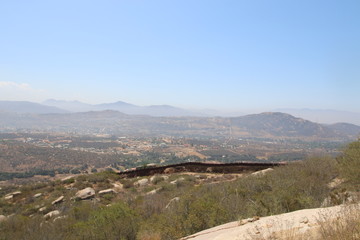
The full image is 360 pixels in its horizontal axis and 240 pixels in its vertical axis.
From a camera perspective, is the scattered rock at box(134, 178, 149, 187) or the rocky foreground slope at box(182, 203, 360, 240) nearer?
the rocky foreground slope at box(182, 203, 360, 240)

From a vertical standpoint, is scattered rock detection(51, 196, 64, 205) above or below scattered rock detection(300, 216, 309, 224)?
below

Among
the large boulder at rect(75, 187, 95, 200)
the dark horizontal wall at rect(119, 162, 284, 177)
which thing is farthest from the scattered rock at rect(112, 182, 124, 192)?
the dark horizontal wall at rect(119, 162, 284, 177)

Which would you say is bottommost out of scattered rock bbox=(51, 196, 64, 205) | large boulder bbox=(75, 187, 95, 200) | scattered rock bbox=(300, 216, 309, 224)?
scattered rock bbox=(51, 196, 64, 205)

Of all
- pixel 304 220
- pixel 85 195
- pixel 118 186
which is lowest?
pixel 118 186

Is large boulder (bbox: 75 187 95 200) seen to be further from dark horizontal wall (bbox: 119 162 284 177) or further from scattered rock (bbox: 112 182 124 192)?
dark horizontal wall (bbox: 119 162 284 177)

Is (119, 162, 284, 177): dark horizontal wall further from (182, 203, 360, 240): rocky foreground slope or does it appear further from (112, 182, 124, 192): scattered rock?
(182, 203, 360, 240): rocky foreground slope

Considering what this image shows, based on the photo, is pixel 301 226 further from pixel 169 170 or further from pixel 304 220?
pixel 169 170

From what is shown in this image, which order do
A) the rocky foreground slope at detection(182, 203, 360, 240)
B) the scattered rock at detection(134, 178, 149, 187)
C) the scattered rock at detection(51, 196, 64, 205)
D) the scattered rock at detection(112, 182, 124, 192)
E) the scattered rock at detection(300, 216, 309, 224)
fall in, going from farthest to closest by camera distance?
1. the scattered rock at detection(134, 178, 149, 187)
2. the scattered rock at detection(112, 182, 124, 192)
3. the scattered rock at detection(51, 196, 64, 205)
4. the scattered rock at detection(300, 216, 309, 224)
5. the rocky foreground slope at detection(182, 203, 360, 240)

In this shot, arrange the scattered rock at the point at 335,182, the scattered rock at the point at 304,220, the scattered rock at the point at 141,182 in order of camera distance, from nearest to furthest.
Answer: the scattered rock at the point at 304,220 → the scattered rock at the point at 335,182 → the scattered rock at the point at 141,182

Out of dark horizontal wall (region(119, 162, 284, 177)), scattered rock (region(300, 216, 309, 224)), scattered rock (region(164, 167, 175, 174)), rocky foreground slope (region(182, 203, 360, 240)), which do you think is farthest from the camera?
scattered rock (region(164, 167, 175, 174))

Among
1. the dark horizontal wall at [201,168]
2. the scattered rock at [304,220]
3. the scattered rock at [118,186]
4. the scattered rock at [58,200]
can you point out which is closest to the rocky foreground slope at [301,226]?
the scattered rock at [304,220]

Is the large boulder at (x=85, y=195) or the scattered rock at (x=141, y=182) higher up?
the large boulder at (x=85, y=195)

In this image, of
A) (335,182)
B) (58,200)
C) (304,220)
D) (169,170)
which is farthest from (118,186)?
(304,220)

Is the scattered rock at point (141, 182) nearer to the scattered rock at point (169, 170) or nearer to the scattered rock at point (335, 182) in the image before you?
the scattered rock at point (169, 170)
